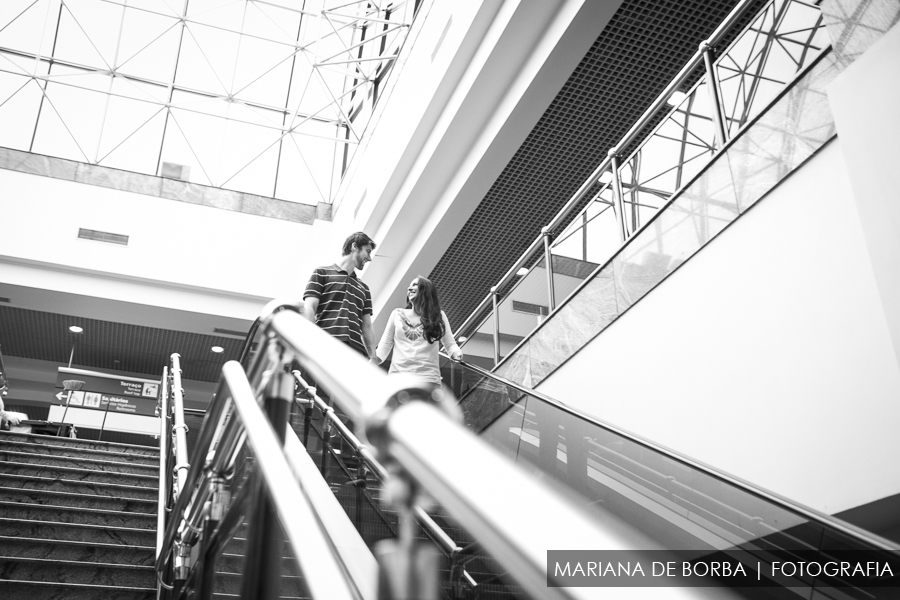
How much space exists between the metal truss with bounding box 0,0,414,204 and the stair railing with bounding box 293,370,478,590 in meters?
12.7

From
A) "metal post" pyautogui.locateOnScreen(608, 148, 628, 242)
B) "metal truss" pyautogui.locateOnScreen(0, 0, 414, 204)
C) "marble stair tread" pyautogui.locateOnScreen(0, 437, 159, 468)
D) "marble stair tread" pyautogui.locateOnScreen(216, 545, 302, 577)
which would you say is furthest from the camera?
"metal truss" pyautogui.locateOnScreen(0, 0, 414, 204)

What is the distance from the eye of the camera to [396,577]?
0.62 meters

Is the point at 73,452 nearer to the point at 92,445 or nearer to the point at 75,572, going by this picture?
the point at 92,445

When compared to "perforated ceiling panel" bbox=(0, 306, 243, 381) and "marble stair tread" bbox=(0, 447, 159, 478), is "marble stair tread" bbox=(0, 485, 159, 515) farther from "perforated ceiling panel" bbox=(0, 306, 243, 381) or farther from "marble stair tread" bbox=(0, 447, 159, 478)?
"perforated ceiling panel" bbox=(0, 306, 243, 381)

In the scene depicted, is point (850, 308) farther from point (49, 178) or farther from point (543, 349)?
point (49, 178)

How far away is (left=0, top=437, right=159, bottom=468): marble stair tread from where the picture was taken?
6.33 meters

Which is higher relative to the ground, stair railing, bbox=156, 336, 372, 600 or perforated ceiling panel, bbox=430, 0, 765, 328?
perforated ceiling panel, bbox=430, 0, 765, 328

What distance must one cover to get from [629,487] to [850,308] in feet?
5.24

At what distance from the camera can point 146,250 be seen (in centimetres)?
1479

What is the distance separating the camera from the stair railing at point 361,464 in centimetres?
283

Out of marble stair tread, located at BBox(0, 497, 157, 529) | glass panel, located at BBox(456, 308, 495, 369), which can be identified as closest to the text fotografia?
marble stair tread, located at BBox(0, 497, 157, 529)

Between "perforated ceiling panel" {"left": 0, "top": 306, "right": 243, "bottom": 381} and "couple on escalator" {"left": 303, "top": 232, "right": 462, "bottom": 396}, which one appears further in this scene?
"perforated ceiling panel" {"left": 0, "top": 306, "right": 243, "bottom": 381}

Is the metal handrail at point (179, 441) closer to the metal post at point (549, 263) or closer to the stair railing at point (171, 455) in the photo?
the stair railing at point (171, 455)

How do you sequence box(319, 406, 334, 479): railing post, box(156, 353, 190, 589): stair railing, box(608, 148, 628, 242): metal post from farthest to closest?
1. box(608, 148, 628, 242): metal post
2. box(156, 353, 190, 589): stair railing
3. box(319, 406, 334, 479): railing post
